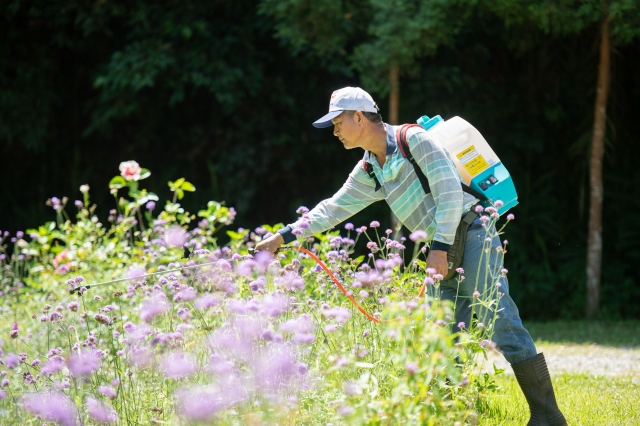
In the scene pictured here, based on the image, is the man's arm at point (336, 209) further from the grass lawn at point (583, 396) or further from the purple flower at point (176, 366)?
the grass lawn at point (583, 396)

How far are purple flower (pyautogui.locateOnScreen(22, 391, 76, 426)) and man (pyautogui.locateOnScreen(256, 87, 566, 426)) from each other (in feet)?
4.83

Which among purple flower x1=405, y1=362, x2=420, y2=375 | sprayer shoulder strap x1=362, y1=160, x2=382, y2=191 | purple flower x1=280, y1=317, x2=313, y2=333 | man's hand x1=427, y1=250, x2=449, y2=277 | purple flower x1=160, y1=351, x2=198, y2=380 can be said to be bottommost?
purple flower x1=405, y1=362, x2=420, y2=375

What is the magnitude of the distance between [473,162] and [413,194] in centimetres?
34

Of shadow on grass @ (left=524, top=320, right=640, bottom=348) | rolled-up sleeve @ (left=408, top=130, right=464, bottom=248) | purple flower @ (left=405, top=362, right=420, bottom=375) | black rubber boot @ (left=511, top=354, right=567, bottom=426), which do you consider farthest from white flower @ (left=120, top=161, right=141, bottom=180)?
purple flower @ (left=405, top=362, right=420, bottom=375)

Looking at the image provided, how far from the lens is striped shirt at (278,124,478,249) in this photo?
2971 mm

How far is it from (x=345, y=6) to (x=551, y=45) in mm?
2798

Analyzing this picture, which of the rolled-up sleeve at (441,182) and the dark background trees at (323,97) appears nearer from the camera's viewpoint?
the rolled-up sleeve at (441,182)

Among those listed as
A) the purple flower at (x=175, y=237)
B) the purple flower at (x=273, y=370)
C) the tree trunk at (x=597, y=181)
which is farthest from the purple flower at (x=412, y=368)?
the tree trunk at (x=597, y=181)

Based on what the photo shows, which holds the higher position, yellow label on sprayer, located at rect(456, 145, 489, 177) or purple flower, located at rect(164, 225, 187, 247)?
purple flower, located at rect(164, 225, 187, 247)

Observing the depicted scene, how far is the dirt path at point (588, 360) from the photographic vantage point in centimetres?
498

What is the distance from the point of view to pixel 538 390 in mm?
3154

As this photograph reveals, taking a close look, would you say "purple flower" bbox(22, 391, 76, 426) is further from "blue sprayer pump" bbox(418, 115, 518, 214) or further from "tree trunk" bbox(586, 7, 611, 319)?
"tree trunk" bbox(586, 7, 611, 319)

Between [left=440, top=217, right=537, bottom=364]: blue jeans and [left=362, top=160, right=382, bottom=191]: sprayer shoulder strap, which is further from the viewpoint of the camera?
[left=362, top=160, right=382, bottom=191]: sprayer shoulder strap

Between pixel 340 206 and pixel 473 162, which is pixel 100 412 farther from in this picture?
pixel 473 162
